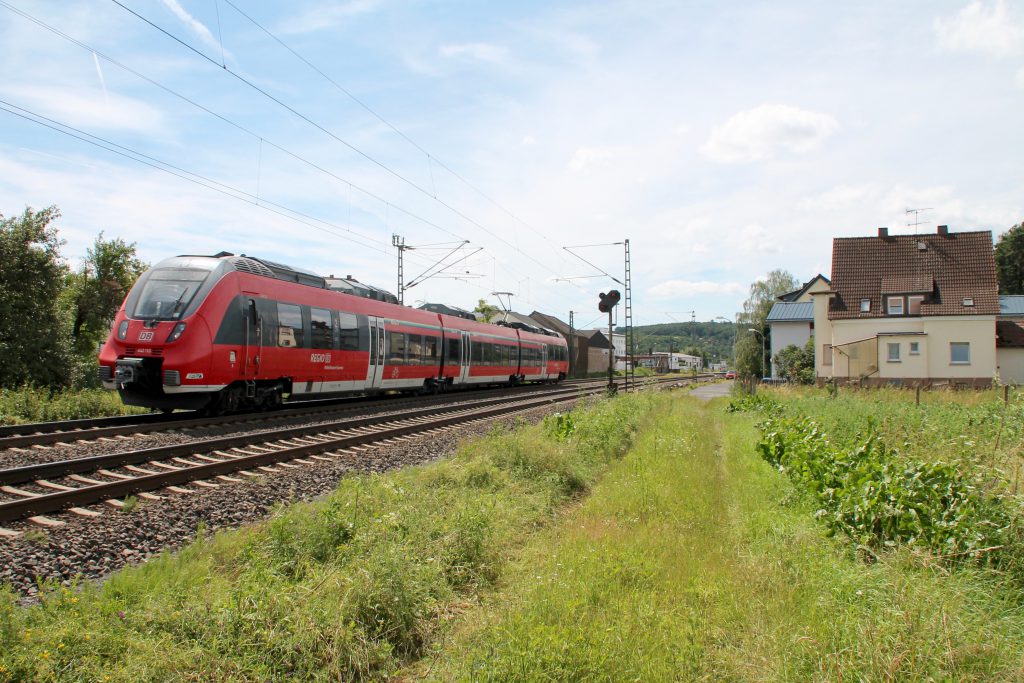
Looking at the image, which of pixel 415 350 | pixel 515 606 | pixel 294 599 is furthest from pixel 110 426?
pixel 415 350

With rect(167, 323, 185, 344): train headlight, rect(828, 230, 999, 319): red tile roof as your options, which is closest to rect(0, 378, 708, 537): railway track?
rect(167, 323, 185, 344): train headlight

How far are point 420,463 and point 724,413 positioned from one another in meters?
15.2

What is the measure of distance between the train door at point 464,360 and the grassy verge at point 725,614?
21696 millimetres

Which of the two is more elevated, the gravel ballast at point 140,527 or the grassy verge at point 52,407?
the grassy verge at point 52,407

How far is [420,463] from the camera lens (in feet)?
33.3

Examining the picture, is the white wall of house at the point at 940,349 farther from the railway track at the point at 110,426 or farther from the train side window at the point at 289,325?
the railway track at the point at 110,426

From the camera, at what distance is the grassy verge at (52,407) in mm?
13055

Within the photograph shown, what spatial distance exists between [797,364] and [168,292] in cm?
3923

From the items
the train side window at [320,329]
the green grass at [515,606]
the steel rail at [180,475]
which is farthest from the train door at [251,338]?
the green grass at [515,606]

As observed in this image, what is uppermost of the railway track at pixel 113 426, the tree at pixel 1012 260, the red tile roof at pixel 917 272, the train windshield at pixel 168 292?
the tree at pixel 1012 260

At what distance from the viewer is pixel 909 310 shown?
34188 mm

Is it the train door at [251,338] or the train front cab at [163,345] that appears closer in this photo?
Result: the train front cab at [163,345]

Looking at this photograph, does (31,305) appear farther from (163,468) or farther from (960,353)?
(960,353)

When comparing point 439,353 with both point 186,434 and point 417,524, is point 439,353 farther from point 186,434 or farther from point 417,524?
point 417,524
